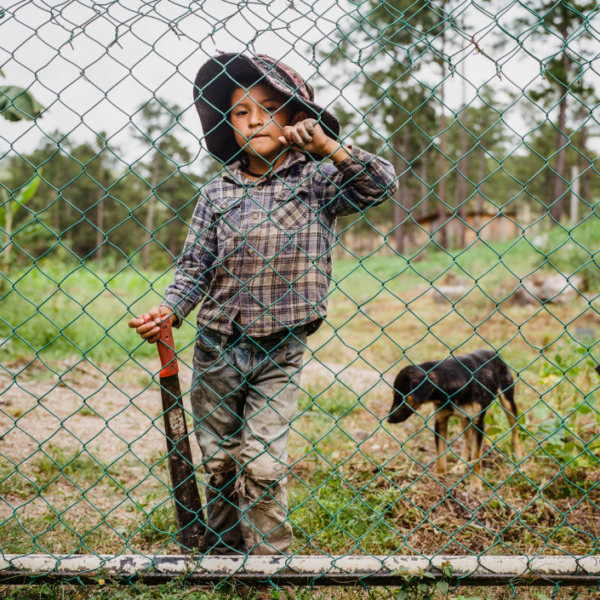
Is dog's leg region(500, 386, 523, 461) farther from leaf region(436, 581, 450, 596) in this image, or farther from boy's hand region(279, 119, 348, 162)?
boy's hand region(279, 119, 348, 162)

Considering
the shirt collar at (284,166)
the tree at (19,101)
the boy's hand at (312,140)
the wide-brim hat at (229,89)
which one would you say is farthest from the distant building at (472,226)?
the tree at (19,101)

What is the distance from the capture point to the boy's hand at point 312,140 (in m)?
1.71

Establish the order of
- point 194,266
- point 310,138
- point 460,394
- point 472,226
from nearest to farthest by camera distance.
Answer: point 310,138, point 194,266, point 460,394, point 472,226

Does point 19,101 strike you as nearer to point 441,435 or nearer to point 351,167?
point 351,167

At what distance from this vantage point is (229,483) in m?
2.01

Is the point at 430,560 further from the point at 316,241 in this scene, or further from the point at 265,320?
the point at 316,241

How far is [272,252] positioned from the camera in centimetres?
202

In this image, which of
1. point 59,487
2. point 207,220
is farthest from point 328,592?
point 59,487

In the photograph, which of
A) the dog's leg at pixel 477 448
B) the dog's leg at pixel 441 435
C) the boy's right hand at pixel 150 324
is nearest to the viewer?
the boy's right hand at pixel 150 324

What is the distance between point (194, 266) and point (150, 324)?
36 centimetres

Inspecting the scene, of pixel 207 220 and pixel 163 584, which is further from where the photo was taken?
pixel 207 220

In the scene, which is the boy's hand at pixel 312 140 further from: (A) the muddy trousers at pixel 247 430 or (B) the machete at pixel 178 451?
(B) the machete at pixel 178 451

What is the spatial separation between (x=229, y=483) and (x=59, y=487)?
4.77 ft

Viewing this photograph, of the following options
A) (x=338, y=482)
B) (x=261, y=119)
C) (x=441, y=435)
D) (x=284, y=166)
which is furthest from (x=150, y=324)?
(x=441, y=435)
